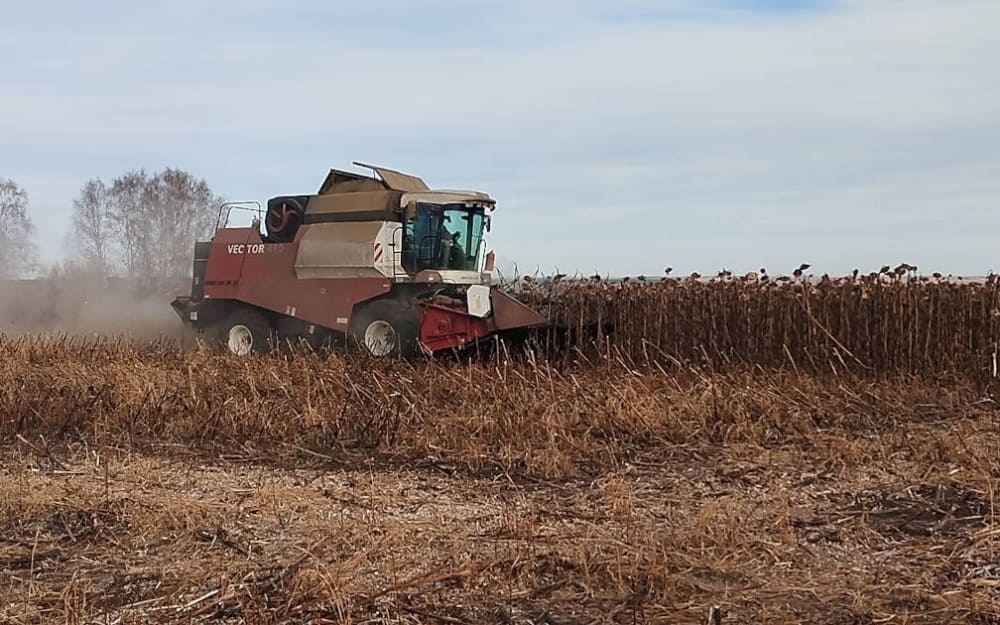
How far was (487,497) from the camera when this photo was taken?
6.69 metres

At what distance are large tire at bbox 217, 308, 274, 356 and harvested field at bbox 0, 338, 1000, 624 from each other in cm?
452

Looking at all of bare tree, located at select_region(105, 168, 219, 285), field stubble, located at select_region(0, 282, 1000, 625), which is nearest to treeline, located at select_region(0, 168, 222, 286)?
bare tree, located at select_region(105, 168, 219, 285)

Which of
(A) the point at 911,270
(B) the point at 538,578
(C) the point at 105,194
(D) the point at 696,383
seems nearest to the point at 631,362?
→ (D) the point at 696,383

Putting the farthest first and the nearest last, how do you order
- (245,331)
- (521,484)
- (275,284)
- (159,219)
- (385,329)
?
(159,219)
(245,331)
(275,284)
(385,329)
(521,484)

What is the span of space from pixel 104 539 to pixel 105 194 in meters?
46.1

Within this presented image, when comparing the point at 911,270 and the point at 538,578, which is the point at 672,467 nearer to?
the point at 538,578

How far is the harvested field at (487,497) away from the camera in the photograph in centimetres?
441

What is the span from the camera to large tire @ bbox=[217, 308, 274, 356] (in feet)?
54.0

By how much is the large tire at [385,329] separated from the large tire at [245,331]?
208 centimetres

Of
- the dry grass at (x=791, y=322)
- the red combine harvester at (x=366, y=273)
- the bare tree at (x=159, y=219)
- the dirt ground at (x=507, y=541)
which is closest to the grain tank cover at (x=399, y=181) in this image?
the red combine harvester at (x=366, y=273)

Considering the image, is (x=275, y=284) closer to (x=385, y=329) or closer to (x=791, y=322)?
(x=385, y=329)

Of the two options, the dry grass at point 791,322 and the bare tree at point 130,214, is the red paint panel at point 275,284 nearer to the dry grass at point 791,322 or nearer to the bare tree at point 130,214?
the dry grass at point 791,322

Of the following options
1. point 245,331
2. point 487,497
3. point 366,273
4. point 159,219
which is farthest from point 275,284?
point 159,219

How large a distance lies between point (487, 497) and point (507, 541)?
52.1 inches
